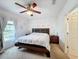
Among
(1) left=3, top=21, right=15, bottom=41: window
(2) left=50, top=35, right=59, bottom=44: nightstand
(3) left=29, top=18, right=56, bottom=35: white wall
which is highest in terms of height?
(3) left=29, top=18, right=56, bottom=35: white wall

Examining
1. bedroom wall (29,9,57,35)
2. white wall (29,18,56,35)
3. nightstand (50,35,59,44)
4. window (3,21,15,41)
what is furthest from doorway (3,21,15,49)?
nightstand (50,35,59,44)

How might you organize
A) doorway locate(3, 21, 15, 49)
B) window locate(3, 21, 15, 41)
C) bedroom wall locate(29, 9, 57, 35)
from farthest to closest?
bedroom wall locate(29, 9, 57, 35) < window locate(3, 21, 15, 41) < doorway locate(3, 21, 15, 49)

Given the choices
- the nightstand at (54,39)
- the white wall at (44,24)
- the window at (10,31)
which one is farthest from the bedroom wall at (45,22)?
the window at (10,31)

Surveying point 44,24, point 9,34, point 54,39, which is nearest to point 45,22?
point 44,24

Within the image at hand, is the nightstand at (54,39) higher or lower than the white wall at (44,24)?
lower

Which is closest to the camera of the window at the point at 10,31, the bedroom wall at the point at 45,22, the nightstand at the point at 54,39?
the window at the point at 10,31

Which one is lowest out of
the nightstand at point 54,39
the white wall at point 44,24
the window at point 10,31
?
the nightstand at point 54,39

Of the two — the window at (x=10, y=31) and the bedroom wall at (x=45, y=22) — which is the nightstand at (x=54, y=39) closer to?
the bedroom wall at (x=45, y=22)

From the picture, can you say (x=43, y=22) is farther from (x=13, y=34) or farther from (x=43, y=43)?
(x=43, y=43)

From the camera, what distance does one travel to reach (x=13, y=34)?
546 cm

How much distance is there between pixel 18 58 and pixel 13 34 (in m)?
2.63

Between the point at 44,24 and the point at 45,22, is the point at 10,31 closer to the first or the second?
the point at 44,24

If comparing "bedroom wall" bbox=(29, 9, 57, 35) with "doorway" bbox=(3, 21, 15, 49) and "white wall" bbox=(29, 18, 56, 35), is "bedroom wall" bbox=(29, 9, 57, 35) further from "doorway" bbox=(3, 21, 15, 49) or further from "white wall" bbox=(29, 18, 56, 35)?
"doorway" bbox=(3, 21, 15, 49)

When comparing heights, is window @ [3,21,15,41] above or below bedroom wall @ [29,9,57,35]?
below
